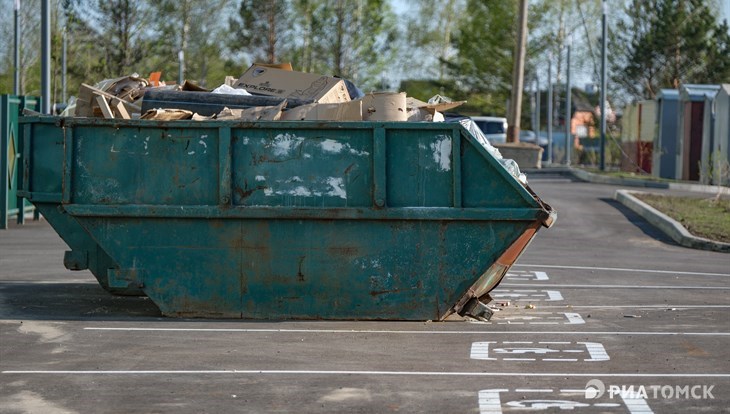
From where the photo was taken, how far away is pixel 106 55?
42281 millimetres

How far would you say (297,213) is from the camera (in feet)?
33.1

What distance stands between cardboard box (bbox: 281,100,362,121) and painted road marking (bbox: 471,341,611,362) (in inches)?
91.7

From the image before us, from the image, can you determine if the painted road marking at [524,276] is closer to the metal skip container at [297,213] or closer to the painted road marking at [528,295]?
the painted road marking at [528,295]

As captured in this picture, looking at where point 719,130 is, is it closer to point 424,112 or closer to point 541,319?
point 541,319

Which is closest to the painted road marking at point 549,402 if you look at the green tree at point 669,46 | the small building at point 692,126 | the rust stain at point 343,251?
the rust stain at point 343,251

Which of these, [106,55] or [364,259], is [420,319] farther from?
[106,55]

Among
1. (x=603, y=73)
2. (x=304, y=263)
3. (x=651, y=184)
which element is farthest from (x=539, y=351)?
(x=603, y=73)

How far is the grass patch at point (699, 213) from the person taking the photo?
19.3 metres

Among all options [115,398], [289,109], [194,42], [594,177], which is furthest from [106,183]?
[194,42]

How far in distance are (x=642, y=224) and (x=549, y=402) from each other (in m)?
14.9

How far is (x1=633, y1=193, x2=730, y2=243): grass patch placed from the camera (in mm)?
19328

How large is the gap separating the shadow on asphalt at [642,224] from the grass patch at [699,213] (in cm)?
43

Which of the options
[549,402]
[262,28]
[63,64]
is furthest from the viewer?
[262,28]

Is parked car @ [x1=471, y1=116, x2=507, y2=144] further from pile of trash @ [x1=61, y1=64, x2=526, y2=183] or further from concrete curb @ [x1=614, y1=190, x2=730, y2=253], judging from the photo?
pile of trash @ [x1=61, y1=64, x2=526, y2=183]
